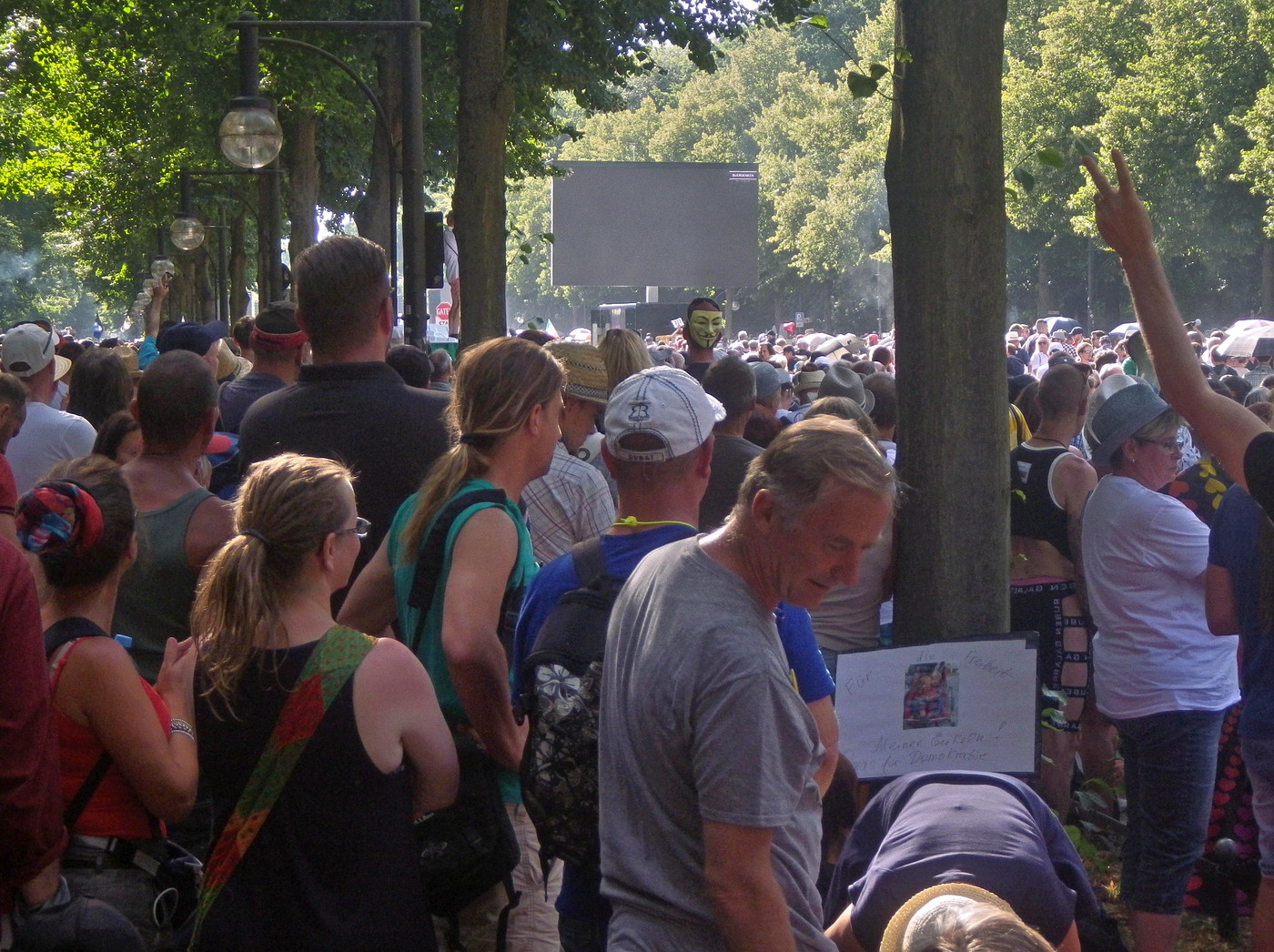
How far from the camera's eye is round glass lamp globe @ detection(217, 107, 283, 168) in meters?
12.4

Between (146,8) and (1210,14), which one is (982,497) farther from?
(1210,14)

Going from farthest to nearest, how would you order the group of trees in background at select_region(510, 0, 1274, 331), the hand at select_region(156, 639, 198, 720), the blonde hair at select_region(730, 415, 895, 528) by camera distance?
the group of trees in background at select_region(510, 0, 1274, 331)
the hand at select_region(156, 639, 198, 720)
the blonde hair at select_region(730, 415, 895, 528)

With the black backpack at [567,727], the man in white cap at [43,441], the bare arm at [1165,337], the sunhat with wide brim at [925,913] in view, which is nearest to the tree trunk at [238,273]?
the man in white cap at [43,441]

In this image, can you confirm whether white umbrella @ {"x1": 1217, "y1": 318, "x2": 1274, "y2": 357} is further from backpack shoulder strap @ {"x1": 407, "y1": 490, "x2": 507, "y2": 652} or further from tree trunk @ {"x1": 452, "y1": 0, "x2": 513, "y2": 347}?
backpack shoulder strap @ {"x1": 407, "y1": 490, "x2": 507, "y2": 652}

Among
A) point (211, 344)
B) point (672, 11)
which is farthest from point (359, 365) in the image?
point (672, 11)

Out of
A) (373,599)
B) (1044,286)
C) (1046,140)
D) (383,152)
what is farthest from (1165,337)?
(1044,286)

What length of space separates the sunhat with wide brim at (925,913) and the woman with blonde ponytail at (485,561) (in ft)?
3.57

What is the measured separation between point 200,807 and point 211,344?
456 cm

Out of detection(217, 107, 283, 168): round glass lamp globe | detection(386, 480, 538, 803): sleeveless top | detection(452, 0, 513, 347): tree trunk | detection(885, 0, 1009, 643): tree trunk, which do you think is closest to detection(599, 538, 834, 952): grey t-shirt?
detection(386, 480, 538, 803): sleeveless top

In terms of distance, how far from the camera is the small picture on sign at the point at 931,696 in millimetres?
4590

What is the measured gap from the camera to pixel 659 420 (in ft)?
9.70

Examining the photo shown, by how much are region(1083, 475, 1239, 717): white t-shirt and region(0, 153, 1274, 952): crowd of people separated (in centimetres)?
1

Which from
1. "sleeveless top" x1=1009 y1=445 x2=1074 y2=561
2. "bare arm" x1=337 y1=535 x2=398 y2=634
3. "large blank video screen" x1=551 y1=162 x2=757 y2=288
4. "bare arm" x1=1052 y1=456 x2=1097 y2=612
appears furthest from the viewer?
"large blank video screen" x1=551 y1=162 x2=757 y2=288

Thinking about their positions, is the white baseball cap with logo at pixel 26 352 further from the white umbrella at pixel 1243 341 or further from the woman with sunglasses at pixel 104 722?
the white umbrella at pixel 1243 341
